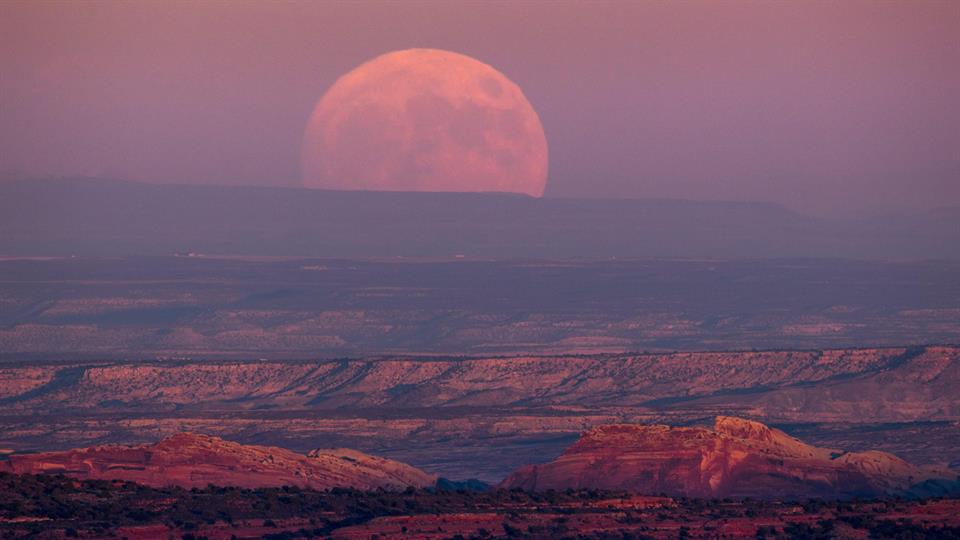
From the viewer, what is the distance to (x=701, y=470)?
2926 inches

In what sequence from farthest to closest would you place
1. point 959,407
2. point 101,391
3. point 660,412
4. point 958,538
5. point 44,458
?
point 101,391 → point 959,407 → point 660,412 → point 44,458 → point 958,538

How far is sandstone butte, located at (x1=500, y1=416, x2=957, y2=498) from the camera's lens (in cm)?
7369

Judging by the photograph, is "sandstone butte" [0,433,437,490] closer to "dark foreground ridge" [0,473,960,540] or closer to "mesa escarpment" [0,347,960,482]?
"dark foreground ridge" [0,473,960,540]

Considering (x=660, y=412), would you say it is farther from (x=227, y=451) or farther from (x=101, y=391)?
(x=227, y=451)

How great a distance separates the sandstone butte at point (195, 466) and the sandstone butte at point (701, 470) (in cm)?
553

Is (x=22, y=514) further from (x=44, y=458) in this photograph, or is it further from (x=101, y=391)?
(x=101, y=391)

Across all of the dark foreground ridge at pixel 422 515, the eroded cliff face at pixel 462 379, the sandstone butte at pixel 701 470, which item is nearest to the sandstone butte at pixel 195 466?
the sandstone butte at pixel 701 470

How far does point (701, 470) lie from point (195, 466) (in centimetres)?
1493

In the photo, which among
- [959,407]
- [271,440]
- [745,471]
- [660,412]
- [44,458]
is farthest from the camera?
[959,407]

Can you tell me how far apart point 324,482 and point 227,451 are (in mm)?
2973

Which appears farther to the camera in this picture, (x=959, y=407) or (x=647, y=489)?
(x=959, y=407)

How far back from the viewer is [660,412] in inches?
4562

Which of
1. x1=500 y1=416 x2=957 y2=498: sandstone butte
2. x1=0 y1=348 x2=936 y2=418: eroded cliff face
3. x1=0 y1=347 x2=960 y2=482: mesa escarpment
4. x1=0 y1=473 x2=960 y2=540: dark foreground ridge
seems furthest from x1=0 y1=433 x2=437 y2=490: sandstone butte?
x1=0 y1=348 x2=936 y2=418: eroded cliff face

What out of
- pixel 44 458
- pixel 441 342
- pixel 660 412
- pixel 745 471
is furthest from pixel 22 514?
pixel 441 342
